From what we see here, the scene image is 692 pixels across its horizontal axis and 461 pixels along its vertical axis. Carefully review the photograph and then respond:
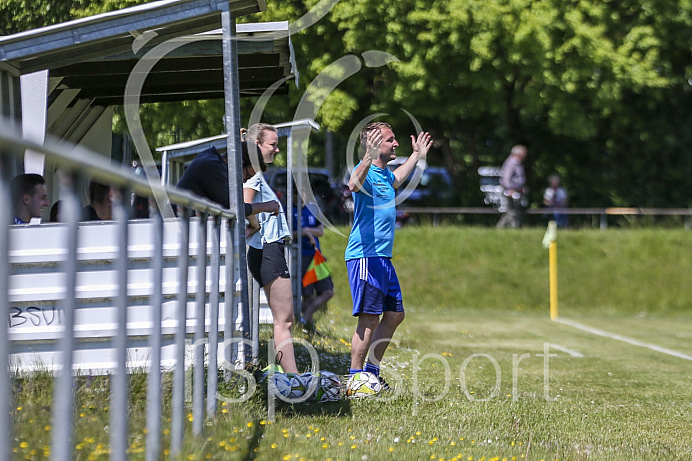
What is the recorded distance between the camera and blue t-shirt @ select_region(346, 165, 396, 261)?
6.04 m

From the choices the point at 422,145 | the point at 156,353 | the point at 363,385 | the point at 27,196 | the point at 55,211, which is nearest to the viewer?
the point at 27,196

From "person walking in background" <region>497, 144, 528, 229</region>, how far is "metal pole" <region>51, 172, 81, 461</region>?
60.8ft

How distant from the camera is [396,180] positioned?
20.7 feet

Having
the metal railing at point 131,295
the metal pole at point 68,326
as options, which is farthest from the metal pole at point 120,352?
the metal pole at point 68,326

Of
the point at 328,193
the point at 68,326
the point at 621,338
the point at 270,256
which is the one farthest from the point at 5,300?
the point at 328,193

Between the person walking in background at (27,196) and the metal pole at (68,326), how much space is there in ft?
0.22

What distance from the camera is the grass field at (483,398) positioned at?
12.5 feet

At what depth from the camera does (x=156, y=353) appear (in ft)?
10.8

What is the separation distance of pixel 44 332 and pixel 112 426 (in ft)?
2.10

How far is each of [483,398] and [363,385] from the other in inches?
36.7

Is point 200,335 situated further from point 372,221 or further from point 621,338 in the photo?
point 621,338

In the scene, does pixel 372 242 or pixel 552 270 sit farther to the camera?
pixel 552 270

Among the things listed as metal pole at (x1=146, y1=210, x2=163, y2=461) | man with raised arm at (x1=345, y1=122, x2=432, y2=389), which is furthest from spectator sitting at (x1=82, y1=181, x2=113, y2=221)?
man with raised arm at (x1=345, y1=122, x2=432, y2=389)

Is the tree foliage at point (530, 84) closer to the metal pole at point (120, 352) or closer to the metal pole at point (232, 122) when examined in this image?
the metal pole at point (232, 122)
